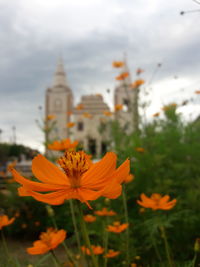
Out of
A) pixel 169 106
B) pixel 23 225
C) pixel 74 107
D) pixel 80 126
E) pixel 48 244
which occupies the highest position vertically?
pixel 74 107

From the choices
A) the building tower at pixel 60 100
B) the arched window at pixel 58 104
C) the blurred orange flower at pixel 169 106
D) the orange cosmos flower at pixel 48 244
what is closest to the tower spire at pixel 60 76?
the building tower at pixel 60 100

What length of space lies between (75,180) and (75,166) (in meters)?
0.03

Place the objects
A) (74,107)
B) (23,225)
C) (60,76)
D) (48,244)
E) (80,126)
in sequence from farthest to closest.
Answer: (60,76)
(74,107)
(80,126)
(23,225)
(48,244)

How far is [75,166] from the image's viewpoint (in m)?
0.54

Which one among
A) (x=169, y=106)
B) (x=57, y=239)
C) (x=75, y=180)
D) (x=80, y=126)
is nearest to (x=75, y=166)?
(x=75, y=180)

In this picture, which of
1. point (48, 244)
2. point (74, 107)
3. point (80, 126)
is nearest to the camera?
point (48, 244)

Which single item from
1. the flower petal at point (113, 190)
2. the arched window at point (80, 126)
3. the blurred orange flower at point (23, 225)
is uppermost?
the arched window at point (80, 126)

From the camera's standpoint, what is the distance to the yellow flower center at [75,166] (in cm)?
52

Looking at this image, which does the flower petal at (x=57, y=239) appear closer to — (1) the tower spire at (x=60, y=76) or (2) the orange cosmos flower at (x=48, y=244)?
(2) the orange cosmos flower at (x=48, y=244)

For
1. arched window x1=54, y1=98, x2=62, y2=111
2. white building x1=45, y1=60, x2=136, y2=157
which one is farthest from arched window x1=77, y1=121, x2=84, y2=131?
arched window x1=54, y1=98, x2=62, y2=111

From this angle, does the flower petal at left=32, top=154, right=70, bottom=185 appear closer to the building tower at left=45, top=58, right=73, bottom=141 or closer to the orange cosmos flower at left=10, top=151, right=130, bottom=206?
the orange cosmos flower at left=10, top=151, right=130, bottom=206

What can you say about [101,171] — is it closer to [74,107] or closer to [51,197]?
[51,197]

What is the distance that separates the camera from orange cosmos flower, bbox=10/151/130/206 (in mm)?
460

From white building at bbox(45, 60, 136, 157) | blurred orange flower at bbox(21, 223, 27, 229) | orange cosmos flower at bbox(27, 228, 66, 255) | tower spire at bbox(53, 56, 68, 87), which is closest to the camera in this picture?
orange cosmos flower at bbox(27, 228, 66, 255)
